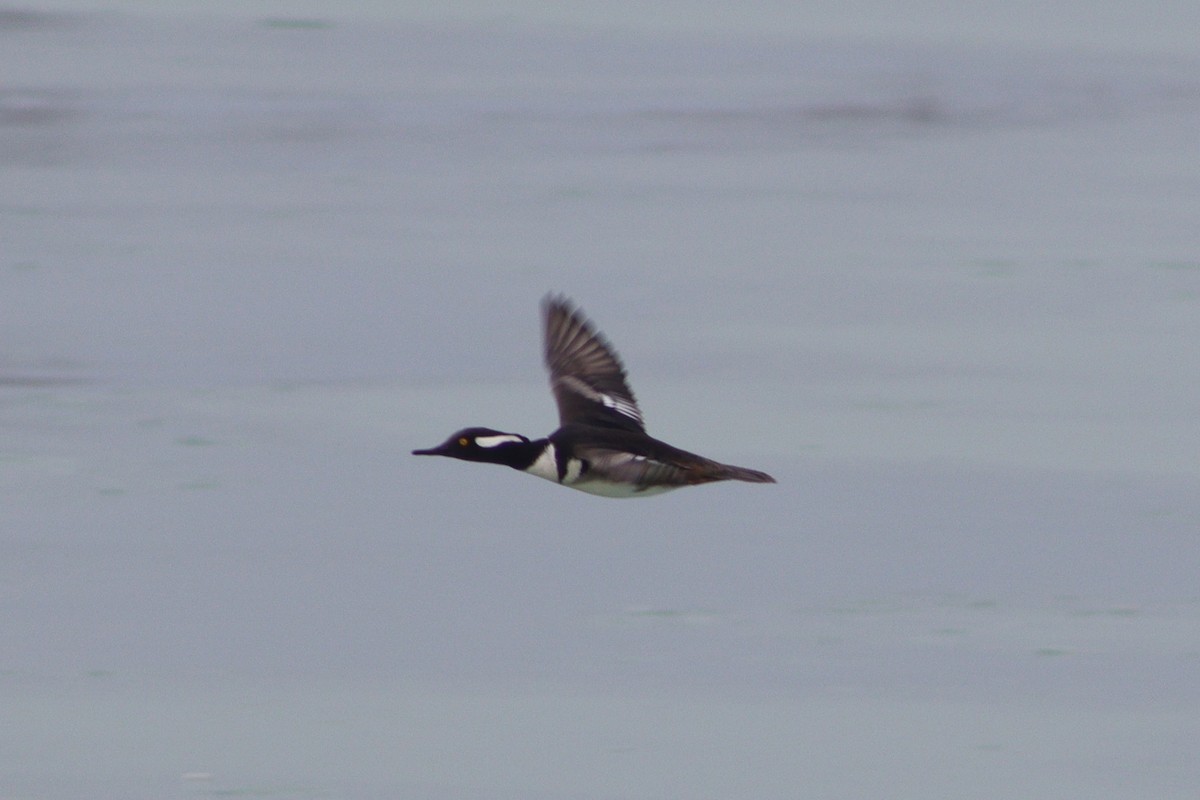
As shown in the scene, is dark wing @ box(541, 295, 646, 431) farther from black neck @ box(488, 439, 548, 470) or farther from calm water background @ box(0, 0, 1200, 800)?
calm water background @ box(0, 0, 1200, 800)

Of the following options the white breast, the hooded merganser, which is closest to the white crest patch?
the hooded merganser

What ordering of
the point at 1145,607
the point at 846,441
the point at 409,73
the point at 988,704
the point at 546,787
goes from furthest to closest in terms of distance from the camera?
the point at 409,73 → the point at 846,441 → the point at 1145,607 → the point at 988,704 → the point at 546,787

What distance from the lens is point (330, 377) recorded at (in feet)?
26.2

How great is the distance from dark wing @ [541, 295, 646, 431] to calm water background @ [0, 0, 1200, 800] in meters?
0.52

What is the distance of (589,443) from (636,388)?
228 centimetres

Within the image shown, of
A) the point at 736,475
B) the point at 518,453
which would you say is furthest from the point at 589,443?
the point at 736,475

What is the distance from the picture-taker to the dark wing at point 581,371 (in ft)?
20.3

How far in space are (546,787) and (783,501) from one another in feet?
6.74

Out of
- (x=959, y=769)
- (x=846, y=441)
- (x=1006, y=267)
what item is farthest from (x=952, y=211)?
(x=959, y=769)

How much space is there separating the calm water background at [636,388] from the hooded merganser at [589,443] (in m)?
0.51

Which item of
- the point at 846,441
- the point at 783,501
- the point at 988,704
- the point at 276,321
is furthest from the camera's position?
the point at 276,321

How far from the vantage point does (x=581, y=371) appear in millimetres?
6348

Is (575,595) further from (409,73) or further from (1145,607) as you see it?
(409,73)

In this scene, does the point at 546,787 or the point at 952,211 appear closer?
the point at 546,787
